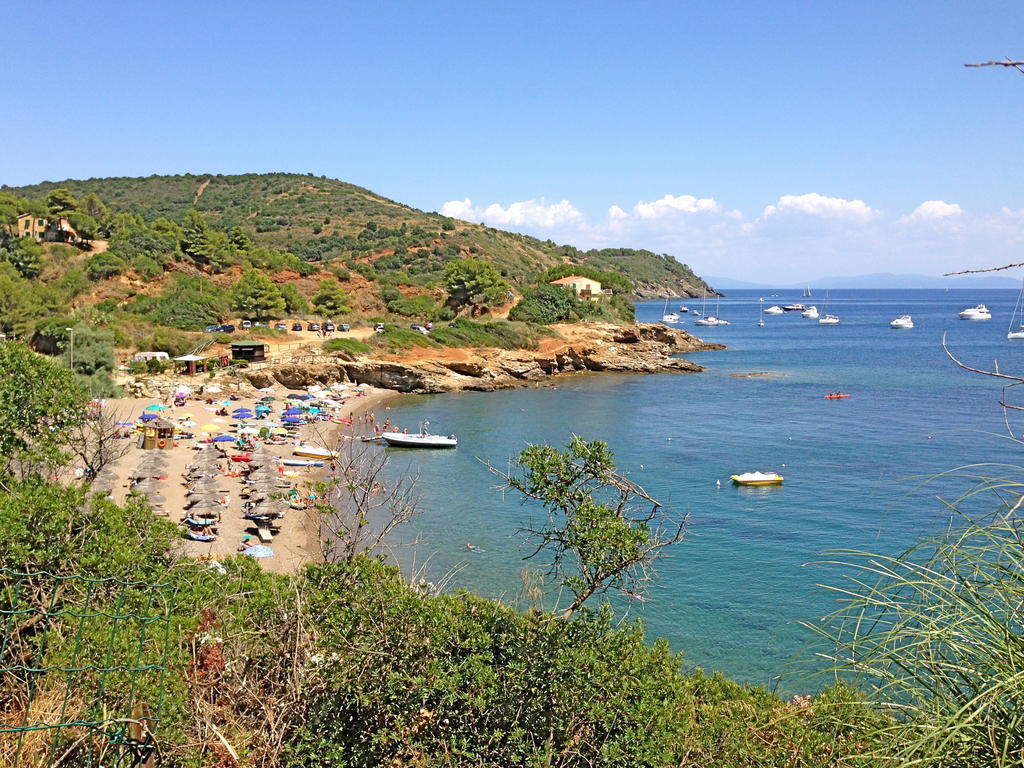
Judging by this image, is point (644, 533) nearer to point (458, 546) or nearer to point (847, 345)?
point (458, 546)

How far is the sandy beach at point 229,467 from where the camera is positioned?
17703mm

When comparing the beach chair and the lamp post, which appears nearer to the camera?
the beach chair

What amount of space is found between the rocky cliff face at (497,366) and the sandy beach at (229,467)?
196cm

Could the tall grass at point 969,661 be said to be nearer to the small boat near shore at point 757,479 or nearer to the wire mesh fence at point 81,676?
the wire mesh fence at point 81,676

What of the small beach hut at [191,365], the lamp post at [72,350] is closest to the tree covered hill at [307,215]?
the small beach hut at [191,365]

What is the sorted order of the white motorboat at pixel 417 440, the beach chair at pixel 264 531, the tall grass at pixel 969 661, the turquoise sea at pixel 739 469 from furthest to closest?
the white motorboat at pixel 417 440 < the beach chair at pixel 264 531 < the turquoise sea at pixel 739 469 < the tall grass at pixel 969 661

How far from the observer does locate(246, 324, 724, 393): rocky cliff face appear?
131ft

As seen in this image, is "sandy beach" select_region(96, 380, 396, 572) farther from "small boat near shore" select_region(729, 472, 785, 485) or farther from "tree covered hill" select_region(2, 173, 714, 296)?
"tree covered hill" select_region(2, 173, 714, 296)

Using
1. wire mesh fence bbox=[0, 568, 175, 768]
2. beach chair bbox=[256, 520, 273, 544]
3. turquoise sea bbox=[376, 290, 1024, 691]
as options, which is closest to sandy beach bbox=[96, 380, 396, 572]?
beach chair bbox=[256, 520, 273, 544]

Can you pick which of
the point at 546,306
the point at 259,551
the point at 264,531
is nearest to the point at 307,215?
the point at 546,306

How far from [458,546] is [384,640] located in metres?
13.1

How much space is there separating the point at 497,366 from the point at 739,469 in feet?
70.5

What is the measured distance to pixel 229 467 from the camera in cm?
2431

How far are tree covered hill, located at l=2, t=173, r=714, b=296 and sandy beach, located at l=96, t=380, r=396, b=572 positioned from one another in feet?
118
